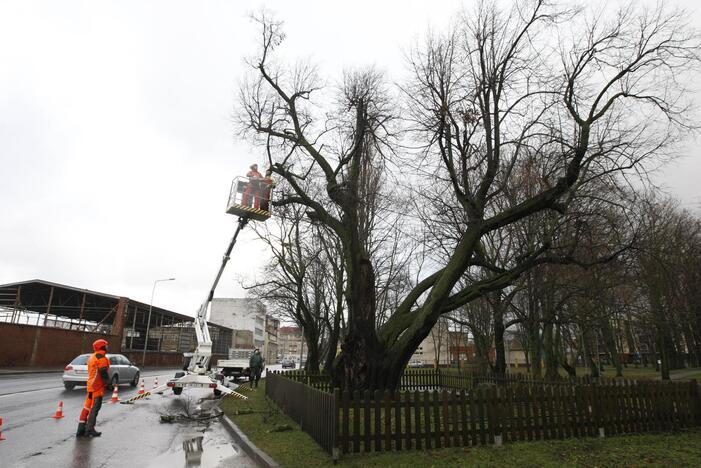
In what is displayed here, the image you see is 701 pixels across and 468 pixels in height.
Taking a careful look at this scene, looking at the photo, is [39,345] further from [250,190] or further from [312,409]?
[312,409]

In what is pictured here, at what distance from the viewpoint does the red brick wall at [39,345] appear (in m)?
26.8

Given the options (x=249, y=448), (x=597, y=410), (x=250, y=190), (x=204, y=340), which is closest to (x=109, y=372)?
(x=204, y=340)

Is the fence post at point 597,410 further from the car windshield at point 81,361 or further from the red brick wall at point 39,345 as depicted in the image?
the red brick wall at point 39,345

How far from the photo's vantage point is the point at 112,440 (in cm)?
851

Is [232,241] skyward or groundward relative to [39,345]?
skyward

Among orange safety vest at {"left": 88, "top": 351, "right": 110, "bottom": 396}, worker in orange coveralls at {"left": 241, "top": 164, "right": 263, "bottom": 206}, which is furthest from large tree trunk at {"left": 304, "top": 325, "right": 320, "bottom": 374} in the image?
orange safety vest at {"left": 88, "top": 351, "right": 110, "bottom": 396}

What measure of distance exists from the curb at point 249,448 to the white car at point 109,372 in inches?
269

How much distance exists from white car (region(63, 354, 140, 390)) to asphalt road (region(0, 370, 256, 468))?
9.91ft

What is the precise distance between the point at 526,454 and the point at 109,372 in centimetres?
1339

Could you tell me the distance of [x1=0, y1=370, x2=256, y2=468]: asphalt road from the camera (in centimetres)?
703

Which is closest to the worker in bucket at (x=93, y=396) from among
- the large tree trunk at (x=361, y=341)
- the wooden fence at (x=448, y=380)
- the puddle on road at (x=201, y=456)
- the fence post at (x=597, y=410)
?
the puddle on road at (x=201, y=456)

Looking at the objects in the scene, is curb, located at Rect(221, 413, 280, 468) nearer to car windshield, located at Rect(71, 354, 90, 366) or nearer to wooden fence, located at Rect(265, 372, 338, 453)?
wooden fence, located at Rect(265, 372, 338, 453)

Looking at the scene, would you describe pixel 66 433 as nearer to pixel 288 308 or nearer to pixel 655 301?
pixel 288 308

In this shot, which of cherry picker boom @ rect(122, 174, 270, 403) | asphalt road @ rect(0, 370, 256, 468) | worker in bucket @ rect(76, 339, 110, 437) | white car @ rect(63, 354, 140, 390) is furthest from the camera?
white car @ rect(63, 354, 140, 390)
